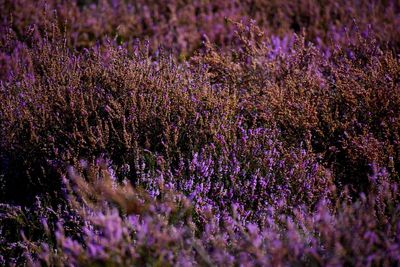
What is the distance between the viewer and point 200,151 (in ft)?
8.36

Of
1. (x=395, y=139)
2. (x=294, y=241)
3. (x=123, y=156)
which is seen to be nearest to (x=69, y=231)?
(x=123, y=156)

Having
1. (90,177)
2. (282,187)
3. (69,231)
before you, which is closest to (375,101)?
(282,187)

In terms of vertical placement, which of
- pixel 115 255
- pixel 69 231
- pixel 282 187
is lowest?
pixel 69 231

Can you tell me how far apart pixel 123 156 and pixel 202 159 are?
0.52 meters

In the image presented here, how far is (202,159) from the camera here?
2.31 meters

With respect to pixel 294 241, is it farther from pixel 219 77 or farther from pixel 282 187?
pixel 219 77

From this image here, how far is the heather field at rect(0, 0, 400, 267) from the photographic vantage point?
1874mm

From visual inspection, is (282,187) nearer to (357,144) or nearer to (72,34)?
(357,144)

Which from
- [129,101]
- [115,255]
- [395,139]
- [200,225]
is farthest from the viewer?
[129,101]

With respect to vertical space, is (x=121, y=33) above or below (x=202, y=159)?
above

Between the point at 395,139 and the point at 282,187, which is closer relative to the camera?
the point at 282,187

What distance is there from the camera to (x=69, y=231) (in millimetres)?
2244

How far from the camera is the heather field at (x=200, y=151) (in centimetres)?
187

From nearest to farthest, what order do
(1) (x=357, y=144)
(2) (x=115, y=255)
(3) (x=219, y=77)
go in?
1. (2) (x=115, y=255)
2. (1) (x=357, y=144)
3. (3) (x=219, y=77)
